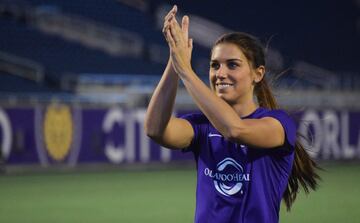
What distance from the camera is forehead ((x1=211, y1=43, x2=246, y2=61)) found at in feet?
12.2

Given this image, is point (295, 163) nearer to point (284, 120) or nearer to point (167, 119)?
point (284, 120)

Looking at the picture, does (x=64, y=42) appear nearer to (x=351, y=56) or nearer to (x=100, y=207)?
(x=351, y=56)

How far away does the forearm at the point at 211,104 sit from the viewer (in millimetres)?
3424

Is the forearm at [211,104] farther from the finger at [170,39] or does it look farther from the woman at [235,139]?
the finger at [170,39]

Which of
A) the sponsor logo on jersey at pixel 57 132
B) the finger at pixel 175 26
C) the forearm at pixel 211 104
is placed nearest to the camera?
the finger at pixel 175 26

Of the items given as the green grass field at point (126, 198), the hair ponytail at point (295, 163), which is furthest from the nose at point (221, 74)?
the green grass field at point (126, 198)

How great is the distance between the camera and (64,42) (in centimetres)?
2492

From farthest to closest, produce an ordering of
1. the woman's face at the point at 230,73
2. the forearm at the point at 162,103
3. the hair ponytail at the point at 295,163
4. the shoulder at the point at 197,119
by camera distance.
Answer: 1. the hair ponytail at the point at 295,163
2. the shoulder at the point at 197,119
3. the woman's face at the point at 230,73
4. the forearm at the point at 162,103

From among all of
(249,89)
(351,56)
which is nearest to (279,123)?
(249,89)

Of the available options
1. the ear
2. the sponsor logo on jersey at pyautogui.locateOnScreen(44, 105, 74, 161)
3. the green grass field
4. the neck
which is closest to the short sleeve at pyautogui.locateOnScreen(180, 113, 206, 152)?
the neck

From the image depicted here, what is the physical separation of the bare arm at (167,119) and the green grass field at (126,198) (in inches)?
205

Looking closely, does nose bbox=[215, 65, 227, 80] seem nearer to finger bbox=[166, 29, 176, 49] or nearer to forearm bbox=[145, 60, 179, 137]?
forearm bbox=[145, 60, 179, 137]

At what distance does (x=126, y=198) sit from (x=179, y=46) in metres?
8.26

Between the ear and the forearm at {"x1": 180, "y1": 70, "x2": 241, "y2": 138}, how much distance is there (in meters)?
0.43
